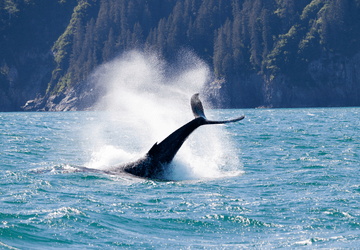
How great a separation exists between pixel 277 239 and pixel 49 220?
192 inches

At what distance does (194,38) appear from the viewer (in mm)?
153875

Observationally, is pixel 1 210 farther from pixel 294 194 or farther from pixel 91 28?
pixel 91 28

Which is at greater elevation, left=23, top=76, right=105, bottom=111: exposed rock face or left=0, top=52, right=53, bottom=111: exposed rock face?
left=0, top=52, right=53, bottom=111: exposed rock face

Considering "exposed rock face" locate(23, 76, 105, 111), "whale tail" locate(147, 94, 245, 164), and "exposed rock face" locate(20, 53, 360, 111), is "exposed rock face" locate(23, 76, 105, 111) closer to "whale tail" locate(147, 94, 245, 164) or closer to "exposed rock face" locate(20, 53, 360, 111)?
"exposed rock face" locate(20, 53, 360, 111)

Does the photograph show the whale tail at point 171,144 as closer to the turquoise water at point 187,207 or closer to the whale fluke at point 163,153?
the whale fluke at point 163,153

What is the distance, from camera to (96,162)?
61.6 feet

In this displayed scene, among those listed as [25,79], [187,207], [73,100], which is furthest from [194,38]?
[187,207]

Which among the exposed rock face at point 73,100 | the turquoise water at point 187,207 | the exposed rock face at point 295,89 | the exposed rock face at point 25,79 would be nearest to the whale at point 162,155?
the turquoise water at point 187,207

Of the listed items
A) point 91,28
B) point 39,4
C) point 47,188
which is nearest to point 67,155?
point 47,188

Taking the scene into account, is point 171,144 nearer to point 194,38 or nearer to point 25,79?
point 194,38

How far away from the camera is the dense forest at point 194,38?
137 metres

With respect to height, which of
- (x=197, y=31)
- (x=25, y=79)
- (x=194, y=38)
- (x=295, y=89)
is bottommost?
(x=295, y=89)

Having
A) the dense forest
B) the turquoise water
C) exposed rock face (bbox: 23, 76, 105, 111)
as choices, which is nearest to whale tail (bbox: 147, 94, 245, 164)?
the turquoise water

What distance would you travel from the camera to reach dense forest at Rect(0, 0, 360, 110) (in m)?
137
